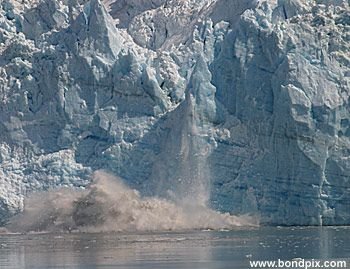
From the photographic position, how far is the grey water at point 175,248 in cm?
2502

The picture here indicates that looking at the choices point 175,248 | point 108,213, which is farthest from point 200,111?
point 175,248

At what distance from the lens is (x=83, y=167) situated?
3969 cm

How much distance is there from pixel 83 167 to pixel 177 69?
4.40m

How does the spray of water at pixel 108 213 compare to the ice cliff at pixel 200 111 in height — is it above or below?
below

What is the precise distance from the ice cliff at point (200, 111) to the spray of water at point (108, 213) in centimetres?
50

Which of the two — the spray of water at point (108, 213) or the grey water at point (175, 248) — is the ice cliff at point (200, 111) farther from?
the grey water at point (175, 248)

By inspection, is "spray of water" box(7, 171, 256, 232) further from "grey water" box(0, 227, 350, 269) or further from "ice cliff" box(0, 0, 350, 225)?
"grey water" box(0, 227, 350, 269)

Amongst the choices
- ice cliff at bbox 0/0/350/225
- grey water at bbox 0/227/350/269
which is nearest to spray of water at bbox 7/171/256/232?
ice cliff at bbox 0/0/350/225

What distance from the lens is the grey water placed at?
25016 mm

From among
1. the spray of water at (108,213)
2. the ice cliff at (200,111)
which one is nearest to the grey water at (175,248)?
the spray of water at (108,213)

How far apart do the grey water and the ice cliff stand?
1517 millimetres

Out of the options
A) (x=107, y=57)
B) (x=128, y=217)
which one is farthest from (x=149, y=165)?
(x=107, y=57)

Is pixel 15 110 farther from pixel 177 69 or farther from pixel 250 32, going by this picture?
pixel 250 32

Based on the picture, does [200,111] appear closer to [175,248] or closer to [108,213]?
[108,213]
